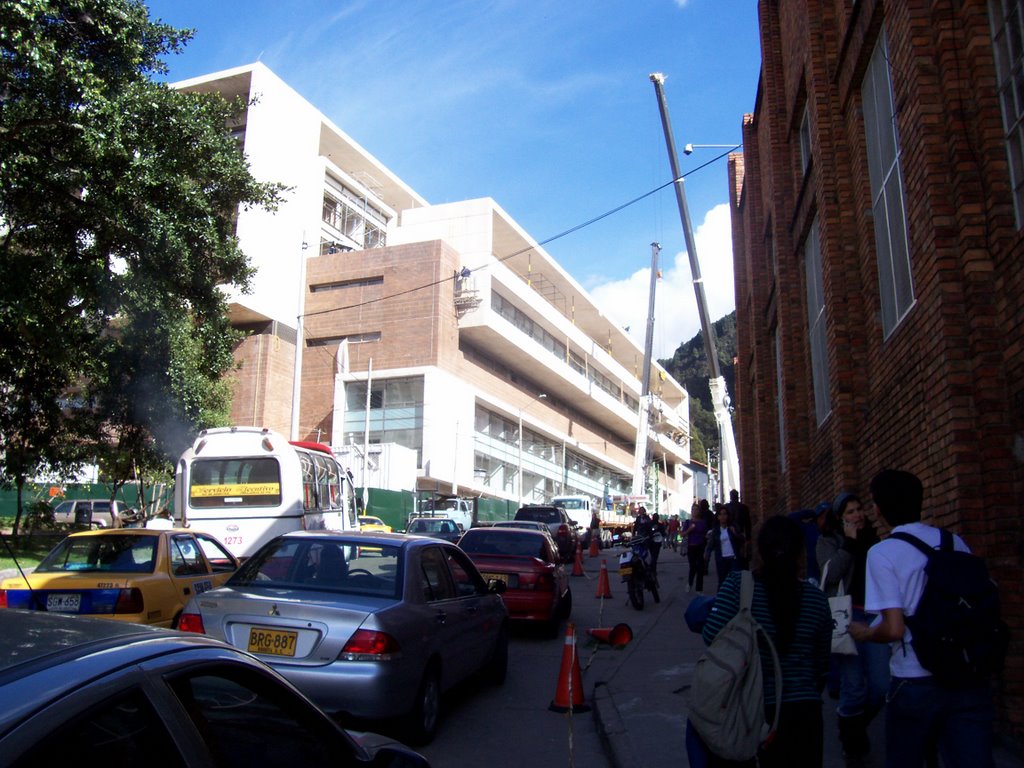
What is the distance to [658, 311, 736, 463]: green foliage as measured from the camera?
134 metres

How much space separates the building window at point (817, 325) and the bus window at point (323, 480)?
9.88 metres

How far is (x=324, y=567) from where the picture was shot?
273 inches

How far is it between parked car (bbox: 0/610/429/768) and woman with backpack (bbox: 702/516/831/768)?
1.73m

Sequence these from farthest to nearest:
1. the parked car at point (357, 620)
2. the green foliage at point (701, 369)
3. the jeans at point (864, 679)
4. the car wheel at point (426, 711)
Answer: the green foliage at point (701, 369) → the car wheel at point (426, 711) → the parked car at point (357, 620) → the jeans at point (864, 679)

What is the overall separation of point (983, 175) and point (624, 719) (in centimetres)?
497

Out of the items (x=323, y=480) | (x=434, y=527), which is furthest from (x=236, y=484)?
(x=434, y=527)

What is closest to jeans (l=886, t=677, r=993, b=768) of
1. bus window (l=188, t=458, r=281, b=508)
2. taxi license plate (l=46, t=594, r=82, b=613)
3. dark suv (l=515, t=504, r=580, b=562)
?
taxi license plate (l=46, t=594, r=82, b=613)

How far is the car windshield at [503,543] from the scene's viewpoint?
12977 millimetres

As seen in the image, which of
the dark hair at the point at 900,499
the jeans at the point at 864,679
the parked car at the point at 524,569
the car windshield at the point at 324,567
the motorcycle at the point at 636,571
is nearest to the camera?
the dark hair at the point at 900,499

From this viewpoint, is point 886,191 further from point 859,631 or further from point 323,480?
point 323,480

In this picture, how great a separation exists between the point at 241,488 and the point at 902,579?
1474 cm

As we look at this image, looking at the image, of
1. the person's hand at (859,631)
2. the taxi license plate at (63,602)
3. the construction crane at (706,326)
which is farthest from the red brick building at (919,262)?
the construction crane at (706,326)

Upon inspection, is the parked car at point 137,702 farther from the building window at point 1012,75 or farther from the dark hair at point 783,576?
the building window at point 1012,75

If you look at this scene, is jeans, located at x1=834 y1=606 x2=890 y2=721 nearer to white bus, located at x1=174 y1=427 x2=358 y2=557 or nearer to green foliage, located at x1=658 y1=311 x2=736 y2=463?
white bus, located at x1=174 y1=427 x2=358 y2=557
